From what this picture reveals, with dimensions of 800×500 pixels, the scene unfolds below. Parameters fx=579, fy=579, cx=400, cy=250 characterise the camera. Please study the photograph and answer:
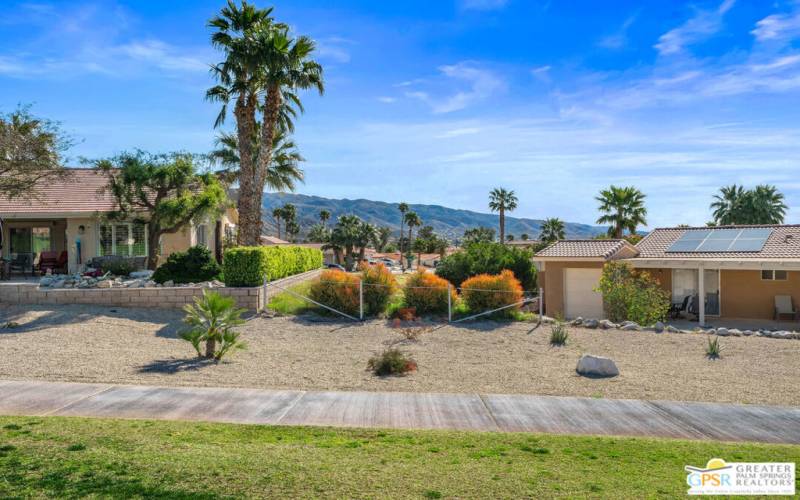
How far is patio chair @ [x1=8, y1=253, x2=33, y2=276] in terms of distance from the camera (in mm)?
24859

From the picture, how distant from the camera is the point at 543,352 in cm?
1309

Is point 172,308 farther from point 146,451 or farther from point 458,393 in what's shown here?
point 146,451

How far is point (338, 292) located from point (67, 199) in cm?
1616

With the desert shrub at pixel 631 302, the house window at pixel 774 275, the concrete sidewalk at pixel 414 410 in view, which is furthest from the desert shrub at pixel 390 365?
the house window at pixel 774 275

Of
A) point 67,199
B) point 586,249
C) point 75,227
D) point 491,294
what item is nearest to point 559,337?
point 491,294

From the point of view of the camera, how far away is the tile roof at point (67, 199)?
24625 millimetres

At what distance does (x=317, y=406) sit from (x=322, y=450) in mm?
2182

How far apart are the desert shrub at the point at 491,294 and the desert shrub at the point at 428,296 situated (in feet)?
1.99

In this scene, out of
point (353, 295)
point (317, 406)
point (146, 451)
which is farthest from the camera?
point (353, 295)

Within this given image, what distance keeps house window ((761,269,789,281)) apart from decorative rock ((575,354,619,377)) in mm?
14666

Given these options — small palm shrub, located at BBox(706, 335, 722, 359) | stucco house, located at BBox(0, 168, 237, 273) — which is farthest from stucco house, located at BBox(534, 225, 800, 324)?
stucco house, located at BBox(0, 168, 237, 273)

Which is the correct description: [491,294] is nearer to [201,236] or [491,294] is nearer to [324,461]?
[324,461]

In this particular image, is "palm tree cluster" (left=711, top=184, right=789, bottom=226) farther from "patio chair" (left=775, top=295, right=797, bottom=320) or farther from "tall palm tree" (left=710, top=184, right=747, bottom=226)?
"patio chair" (left=775, top=295, right=797, bottom=320)

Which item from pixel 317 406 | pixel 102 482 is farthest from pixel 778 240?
pixel 102 482
